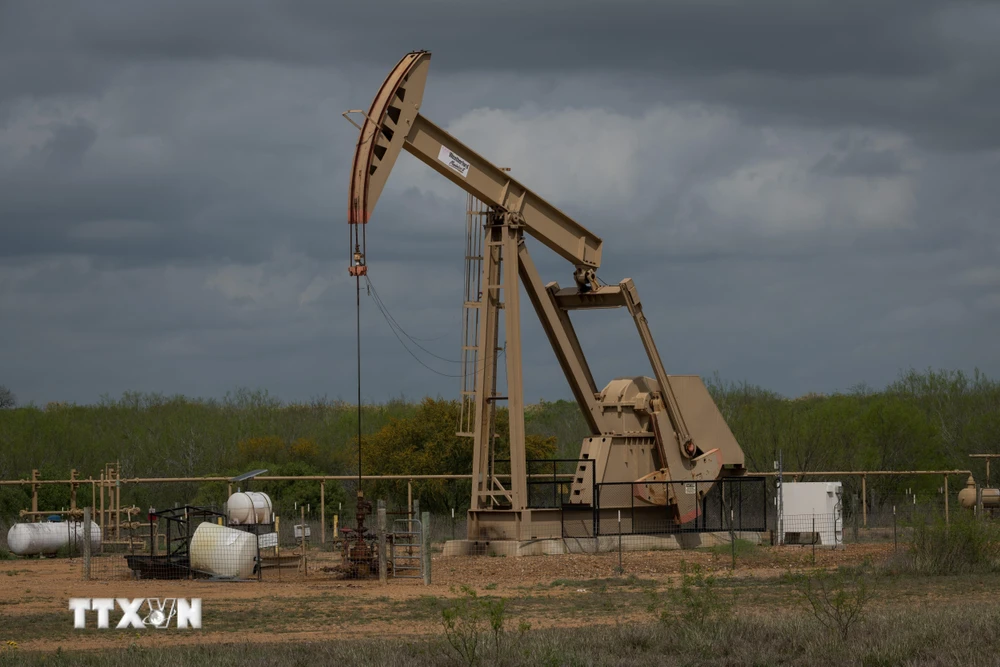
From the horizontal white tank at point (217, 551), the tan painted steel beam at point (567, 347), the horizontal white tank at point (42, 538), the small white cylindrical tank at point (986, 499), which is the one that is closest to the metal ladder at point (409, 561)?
the horizontal white tank at point (217, 551)

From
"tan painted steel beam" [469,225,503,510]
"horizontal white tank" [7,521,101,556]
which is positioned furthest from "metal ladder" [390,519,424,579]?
"horizontal white tank" [7,521,101,556]

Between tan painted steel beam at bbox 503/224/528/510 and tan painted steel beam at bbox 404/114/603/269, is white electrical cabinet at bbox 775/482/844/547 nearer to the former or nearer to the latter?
tan painted steel beam at bbox 503/224/528/510

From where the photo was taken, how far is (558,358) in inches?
1064

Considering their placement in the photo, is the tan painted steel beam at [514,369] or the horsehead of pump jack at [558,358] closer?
the horsehead of pump jack at [558,358]

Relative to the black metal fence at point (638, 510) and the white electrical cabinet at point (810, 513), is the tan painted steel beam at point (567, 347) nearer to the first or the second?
the black metal fence at point (638, 510)

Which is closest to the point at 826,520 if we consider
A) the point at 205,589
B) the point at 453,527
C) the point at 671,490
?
the point at 671,490

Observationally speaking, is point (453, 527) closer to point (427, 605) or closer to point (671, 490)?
point (671, 490)

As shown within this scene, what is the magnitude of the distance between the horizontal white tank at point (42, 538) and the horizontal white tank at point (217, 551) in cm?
716

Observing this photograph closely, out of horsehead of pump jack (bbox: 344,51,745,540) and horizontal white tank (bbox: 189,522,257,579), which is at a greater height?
horsehead of pump jack (bbox: 344,51,745,540)

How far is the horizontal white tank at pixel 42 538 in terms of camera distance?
28.5m

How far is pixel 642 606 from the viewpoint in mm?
17328

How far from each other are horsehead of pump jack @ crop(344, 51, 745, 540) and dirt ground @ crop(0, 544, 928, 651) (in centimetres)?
140

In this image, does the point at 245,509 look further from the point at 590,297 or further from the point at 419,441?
the point at 419,441

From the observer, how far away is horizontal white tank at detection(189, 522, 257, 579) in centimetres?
2161
